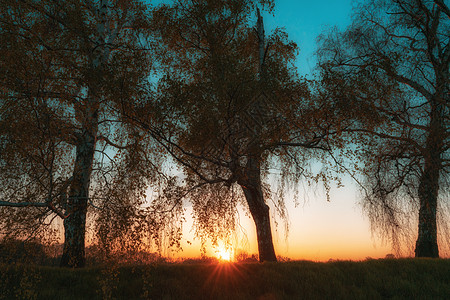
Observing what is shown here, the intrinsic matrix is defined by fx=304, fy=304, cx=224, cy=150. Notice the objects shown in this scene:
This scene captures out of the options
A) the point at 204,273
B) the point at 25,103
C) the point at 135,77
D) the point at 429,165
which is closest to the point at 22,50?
the point at 25,103

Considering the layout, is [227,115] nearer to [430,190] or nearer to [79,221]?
[79,221]

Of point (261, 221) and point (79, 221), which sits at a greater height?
point (79, 221)

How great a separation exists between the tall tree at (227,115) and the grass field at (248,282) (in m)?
1.48

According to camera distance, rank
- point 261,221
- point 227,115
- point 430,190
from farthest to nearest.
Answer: point 430,190
point 261,221
point 227,115

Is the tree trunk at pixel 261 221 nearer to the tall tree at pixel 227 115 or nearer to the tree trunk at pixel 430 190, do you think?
the tall tree at pixel 227 115

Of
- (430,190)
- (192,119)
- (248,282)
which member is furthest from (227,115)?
(430,190)

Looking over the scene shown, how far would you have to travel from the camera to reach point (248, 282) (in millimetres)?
8797

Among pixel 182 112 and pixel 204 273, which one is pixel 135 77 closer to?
pixel 182 112

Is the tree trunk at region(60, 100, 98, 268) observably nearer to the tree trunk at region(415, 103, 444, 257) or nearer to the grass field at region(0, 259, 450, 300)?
the grass field at region(0, 259, 450, 300)

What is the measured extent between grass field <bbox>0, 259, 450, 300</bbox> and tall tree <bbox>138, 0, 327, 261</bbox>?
1479 millimetres

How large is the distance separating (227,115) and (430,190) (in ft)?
30.0

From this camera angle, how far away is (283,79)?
8.89m

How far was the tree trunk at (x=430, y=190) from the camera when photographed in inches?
404

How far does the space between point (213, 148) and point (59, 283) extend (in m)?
5.86
